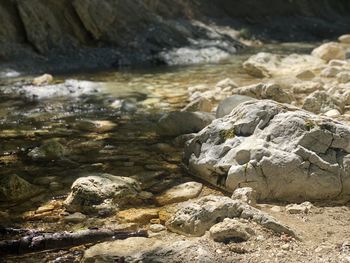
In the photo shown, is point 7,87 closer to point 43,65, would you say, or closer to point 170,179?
point 43,65

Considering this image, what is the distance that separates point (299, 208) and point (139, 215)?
53.4 inches

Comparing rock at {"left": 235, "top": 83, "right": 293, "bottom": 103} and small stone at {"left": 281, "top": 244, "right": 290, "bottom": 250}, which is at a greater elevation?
rock at {"left": 235, "top": 83, "right": 293, "bottom": 103}

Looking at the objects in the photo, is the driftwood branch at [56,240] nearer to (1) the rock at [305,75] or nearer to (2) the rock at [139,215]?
(2) the rock at [139,215]

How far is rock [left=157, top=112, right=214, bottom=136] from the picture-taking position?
6520 millimetres

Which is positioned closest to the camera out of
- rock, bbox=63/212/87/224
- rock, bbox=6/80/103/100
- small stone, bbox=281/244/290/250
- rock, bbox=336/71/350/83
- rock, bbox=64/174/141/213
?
small stone, bbox=281/244/290/250

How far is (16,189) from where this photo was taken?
4.55m

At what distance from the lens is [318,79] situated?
416 inches

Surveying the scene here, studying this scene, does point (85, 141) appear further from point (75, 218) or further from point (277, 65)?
point (277, 65)

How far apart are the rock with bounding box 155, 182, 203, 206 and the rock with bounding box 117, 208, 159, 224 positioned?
203 mm

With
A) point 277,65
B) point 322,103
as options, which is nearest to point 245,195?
point 322,103

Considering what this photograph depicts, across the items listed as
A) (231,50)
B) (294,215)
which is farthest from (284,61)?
(294,215)

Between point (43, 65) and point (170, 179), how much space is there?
389 inches

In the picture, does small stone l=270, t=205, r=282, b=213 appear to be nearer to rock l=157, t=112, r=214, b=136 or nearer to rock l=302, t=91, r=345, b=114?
rock l=157, t=112, r=214, b=136

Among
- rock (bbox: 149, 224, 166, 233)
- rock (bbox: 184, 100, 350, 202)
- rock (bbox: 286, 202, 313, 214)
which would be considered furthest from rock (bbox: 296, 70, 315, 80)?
rock (bbox: 149, 224, 166, 233)
